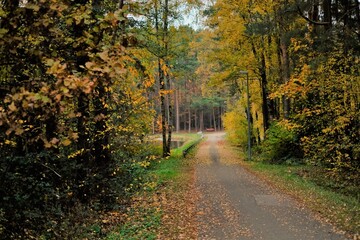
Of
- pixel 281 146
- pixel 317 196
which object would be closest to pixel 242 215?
pixel 317 196

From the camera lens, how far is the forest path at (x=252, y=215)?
795 cm

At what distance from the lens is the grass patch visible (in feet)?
28.3

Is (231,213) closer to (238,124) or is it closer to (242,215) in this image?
(242,215)

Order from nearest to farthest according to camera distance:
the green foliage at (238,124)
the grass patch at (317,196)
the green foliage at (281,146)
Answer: the grass patch at (317,196)
the green foliage at (281,146)
the green foliage at (238,124)

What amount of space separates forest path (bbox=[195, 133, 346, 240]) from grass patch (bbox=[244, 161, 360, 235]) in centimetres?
42

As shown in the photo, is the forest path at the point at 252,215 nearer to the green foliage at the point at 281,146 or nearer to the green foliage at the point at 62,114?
the green foliage at the point at 62,114

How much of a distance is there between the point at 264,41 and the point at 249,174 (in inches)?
428

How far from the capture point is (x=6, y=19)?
3539 millimetres

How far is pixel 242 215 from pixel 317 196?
3404 mm

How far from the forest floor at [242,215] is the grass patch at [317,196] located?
36 cm

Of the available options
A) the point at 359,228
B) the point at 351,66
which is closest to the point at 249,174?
the point at 351,66

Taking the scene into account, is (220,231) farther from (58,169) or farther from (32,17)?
(32,17)

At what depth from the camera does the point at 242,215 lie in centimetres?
955

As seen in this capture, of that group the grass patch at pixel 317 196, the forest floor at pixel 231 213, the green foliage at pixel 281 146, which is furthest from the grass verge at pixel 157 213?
the green foliage at pixel 281 146
